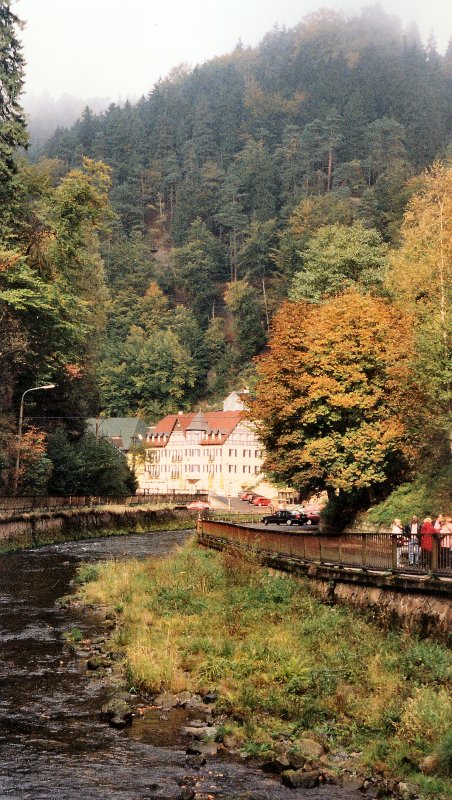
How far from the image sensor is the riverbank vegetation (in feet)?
54.1

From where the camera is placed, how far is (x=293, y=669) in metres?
20.8

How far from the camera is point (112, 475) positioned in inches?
3236

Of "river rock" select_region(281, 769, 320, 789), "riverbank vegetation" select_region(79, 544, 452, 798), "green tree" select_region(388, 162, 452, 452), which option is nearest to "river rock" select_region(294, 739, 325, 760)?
"riverbank vegetation" select_region(79, 544, 452, 798)

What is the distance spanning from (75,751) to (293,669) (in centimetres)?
585

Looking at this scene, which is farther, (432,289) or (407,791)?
(432,289)

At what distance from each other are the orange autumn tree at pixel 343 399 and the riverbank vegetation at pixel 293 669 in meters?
16.1

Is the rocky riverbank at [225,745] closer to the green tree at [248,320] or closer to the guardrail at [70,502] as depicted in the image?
the guardrail at [70,502]

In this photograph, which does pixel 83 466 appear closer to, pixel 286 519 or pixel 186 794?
pixel 286 519

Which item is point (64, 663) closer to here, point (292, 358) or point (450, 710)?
point (450, 710)

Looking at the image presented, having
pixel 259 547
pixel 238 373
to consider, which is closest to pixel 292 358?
pixel 259 547

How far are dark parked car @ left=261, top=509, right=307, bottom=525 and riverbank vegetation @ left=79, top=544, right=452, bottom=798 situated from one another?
43360mm

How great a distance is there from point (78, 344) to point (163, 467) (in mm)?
79853

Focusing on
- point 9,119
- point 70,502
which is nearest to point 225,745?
point 9,119

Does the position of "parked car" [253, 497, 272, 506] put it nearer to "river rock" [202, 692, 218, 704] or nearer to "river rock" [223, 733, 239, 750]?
"river rock" [202, 692, 218, 704]
